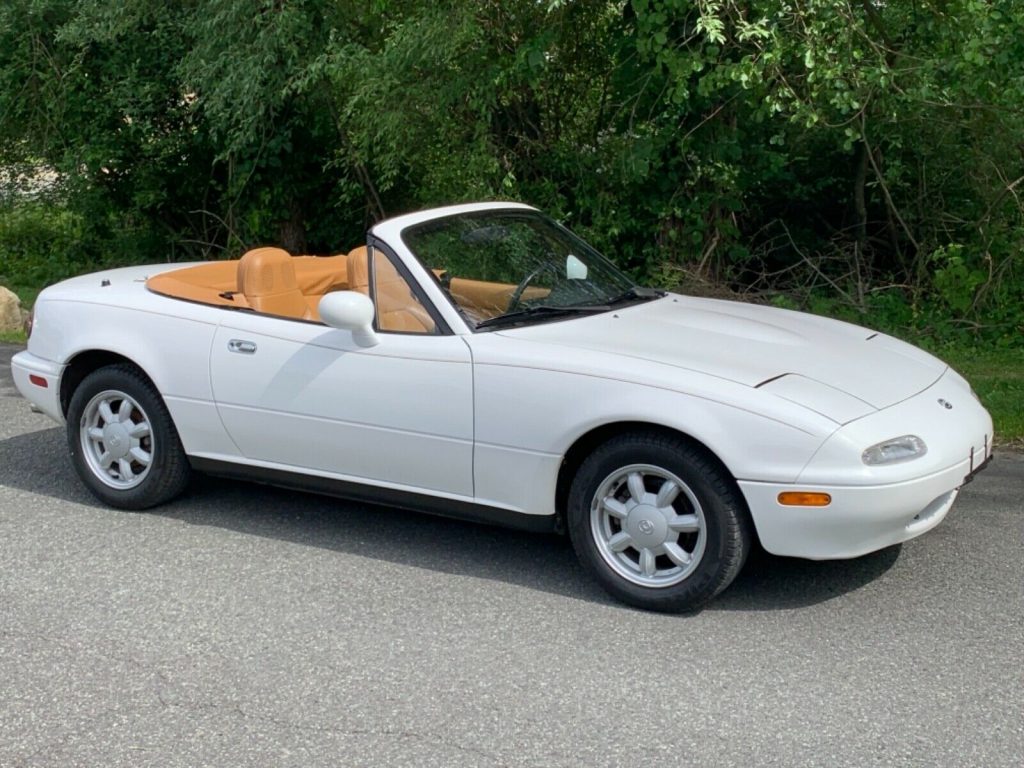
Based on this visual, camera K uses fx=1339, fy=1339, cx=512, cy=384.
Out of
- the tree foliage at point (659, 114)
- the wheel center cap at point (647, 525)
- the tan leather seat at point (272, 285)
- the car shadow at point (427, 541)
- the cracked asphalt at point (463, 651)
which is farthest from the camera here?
the tree foliage at point (659, 114)

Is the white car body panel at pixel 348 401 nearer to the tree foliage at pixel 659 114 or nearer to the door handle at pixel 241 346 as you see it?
the door handle at pixel 241 346

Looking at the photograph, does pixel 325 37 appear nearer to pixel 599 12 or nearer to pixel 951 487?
pixel 599 12

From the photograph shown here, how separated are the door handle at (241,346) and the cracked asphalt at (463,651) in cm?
84

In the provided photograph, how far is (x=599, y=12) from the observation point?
34.4ft

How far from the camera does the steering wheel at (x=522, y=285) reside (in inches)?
227

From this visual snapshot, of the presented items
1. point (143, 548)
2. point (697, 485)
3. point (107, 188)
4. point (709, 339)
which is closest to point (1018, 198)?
point (709, 339)

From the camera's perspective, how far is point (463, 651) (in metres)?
4.74

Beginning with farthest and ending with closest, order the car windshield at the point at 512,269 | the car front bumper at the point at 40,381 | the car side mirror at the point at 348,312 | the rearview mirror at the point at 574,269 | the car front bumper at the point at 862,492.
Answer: the car front bumper at the point at 40,381 < the rearview mirror at the point at 574,269 < the car windshield at the point at 512,269 < the car side mirror at the point at 348,312 < the car front bumper at the point at 862,492

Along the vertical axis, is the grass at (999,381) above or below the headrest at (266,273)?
below

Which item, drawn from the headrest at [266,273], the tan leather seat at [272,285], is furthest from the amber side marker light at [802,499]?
the headrest at [266,273]

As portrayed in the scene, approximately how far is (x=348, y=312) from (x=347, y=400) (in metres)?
0.39

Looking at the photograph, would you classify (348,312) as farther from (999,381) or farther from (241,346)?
(999,381)

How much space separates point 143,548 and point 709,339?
2.62 meters

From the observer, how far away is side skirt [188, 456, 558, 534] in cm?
535
